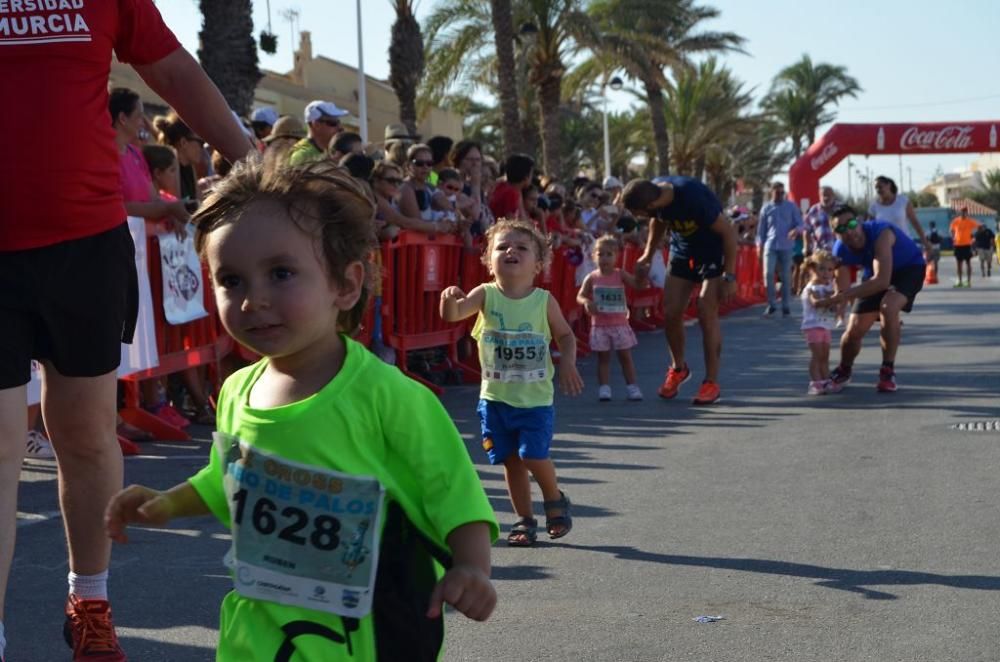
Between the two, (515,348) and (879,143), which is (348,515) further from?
(879,143)

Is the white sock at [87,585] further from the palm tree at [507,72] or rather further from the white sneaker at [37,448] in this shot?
the palm tree at [507,72]

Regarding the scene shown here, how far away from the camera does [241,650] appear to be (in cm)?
277

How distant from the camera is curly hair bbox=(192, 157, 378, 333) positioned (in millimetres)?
2807

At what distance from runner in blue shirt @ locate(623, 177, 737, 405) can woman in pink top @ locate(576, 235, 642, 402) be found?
0.32 metres

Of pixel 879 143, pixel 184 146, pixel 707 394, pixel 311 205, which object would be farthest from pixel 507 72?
pixel 311 205

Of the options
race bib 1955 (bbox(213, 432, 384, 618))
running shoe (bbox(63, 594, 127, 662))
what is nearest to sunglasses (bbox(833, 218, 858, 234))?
running shoe (bbox(63, 594, 127, 662))

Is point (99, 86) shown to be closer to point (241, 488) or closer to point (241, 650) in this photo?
point (241, 488)

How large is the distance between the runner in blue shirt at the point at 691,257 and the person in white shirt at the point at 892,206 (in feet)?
19.4

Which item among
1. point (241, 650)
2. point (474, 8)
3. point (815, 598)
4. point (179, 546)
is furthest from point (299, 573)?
point (474, 8)

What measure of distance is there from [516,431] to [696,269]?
5.83 metres

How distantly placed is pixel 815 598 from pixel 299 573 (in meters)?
2.86

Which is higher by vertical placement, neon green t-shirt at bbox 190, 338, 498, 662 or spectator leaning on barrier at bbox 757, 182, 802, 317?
spectator leaning on barrier at bbox 757, 182, 802, 317

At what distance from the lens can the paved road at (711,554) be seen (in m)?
4.73

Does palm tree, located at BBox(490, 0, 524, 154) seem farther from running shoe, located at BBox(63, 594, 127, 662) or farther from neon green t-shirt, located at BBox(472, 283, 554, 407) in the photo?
A: running shoe, located at BBox(63, 594, 127, 662)
